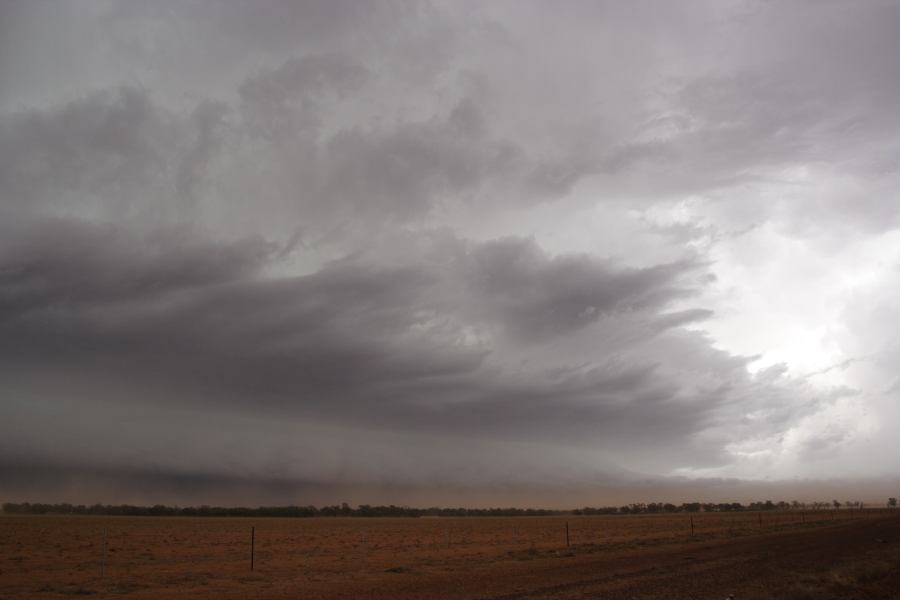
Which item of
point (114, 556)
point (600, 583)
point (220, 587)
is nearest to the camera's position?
point (600, 583)

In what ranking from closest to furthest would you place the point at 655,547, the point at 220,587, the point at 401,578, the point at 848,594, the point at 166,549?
1. the point at 848,594
2. the point at 220,587
3. the point at 401,578
4. the point at 655,547
5. the point at 166,549

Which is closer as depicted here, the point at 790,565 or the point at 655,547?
the point at 790,565

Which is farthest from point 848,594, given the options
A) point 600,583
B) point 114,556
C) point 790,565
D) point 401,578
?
point 114,556

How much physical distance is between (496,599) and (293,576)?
1492 cm

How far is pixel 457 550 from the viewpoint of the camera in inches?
2015

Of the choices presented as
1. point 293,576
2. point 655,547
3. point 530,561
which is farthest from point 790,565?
point 293,576

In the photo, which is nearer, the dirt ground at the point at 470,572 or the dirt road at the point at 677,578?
the dirt road at the point at 677,578

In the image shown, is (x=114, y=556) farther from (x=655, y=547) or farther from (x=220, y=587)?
(x=655, y=547)

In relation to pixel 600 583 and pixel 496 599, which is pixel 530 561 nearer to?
pixel 600 583

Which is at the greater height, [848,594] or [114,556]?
[848,594]

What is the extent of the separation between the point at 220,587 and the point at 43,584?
8.52 meters

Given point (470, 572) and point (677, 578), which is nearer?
point (677, 578)

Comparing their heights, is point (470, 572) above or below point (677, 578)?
below

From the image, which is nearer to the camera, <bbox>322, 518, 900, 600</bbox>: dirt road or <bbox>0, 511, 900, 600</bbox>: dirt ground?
<bbox>322, 518, 900, 600</bbox>: dirt road
